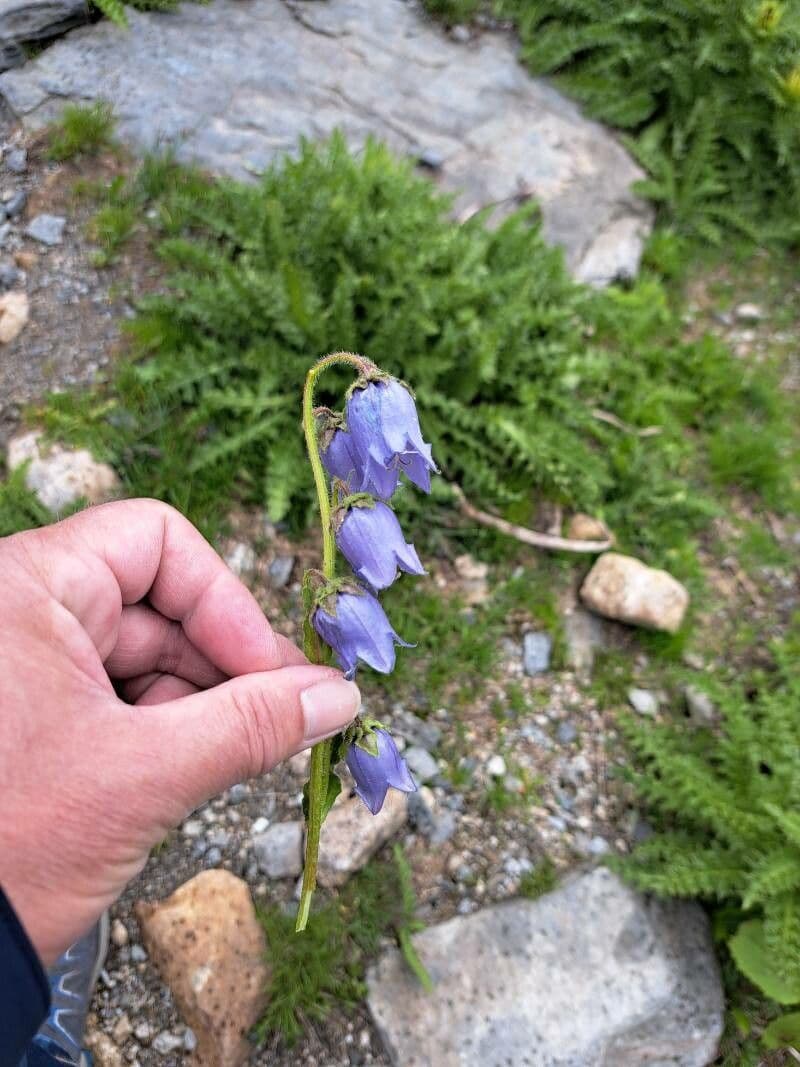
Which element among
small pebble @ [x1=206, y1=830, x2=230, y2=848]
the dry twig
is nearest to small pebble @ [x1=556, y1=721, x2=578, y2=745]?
the dry twig

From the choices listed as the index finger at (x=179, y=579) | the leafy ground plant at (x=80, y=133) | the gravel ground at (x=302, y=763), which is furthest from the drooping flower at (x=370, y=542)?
the leafy ground plant at (x=80, y=133)

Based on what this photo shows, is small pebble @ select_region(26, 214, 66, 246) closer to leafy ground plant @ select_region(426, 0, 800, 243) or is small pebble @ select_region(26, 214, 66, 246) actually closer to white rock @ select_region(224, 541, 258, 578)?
white rock @ select_region(224, 541, 258, 578)

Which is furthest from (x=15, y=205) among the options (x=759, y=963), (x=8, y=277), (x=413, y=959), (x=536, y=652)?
(x=759, y=963)

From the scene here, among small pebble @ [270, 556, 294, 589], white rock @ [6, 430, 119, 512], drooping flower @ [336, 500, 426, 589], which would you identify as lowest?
small pebble @ [270, 556, 294, 589]

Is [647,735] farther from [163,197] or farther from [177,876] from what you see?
[163,197]

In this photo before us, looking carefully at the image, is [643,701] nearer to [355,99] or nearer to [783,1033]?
[783,1033]

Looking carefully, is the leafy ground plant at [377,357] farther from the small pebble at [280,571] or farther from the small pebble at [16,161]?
the small pebble at [16,161]

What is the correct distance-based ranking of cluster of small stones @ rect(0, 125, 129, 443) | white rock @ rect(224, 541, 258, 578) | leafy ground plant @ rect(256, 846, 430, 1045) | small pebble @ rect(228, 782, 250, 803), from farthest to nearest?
1. cluster of small stones @ rect(0, 125, 129, 443)
2. white rock @ rect(224, 541, 258, 578)
3. small pebble @ rect(228, 782, 250, 803)
4. leafy ground plant @ rect(256, 846, 430, 1045)
